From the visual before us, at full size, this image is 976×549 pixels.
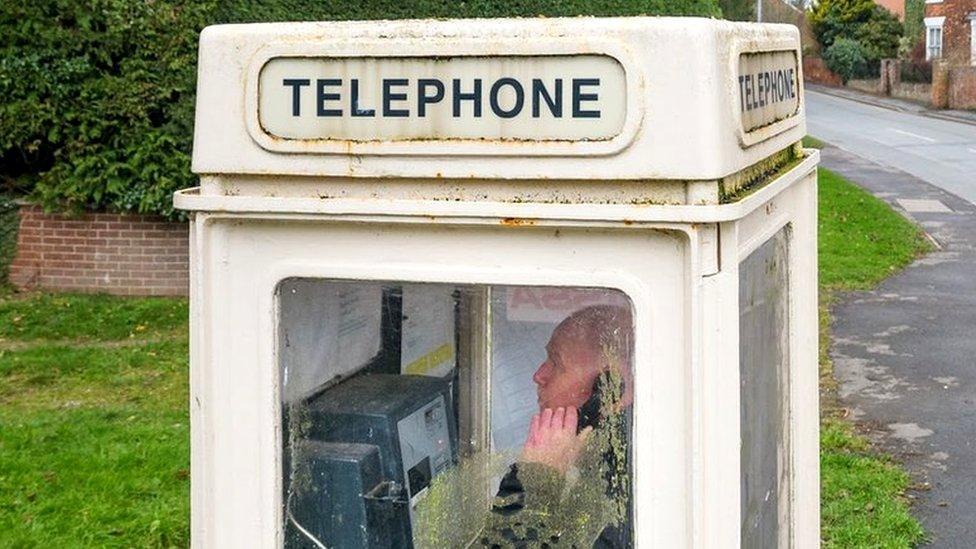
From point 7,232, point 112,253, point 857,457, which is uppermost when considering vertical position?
point 7,232

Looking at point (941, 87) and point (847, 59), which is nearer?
point (941, 87)

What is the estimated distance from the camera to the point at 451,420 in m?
3.04

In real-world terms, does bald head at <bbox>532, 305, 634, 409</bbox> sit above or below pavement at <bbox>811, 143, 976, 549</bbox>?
above

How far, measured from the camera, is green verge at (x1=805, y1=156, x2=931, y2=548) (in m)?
6.59

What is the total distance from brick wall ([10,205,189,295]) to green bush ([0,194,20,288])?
116 millimetres

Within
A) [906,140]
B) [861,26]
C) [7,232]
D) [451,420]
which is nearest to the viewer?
[451,420]

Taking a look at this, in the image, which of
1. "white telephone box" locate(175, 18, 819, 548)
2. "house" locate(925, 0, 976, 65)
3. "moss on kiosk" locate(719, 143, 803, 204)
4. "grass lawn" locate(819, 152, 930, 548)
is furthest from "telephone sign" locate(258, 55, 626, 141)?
"house" locate(925, 0, 976, 65)

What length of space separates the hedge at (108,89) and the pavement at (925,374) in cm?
507

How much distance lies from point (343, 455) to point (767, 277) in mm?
952

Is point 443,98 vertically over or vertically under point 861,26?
under

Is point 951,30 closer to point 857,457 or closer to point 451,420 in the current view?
point 857,457

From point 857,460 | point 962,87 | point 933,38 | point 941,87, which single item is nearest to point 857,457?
point 857,460

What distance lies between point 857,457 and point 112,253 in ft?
22.2

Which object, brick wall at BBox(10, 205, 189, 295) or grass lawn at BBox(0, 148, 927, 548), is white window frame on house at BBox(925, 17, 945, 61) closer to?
grass lawn at BBox(0, 148, 927, 548)
